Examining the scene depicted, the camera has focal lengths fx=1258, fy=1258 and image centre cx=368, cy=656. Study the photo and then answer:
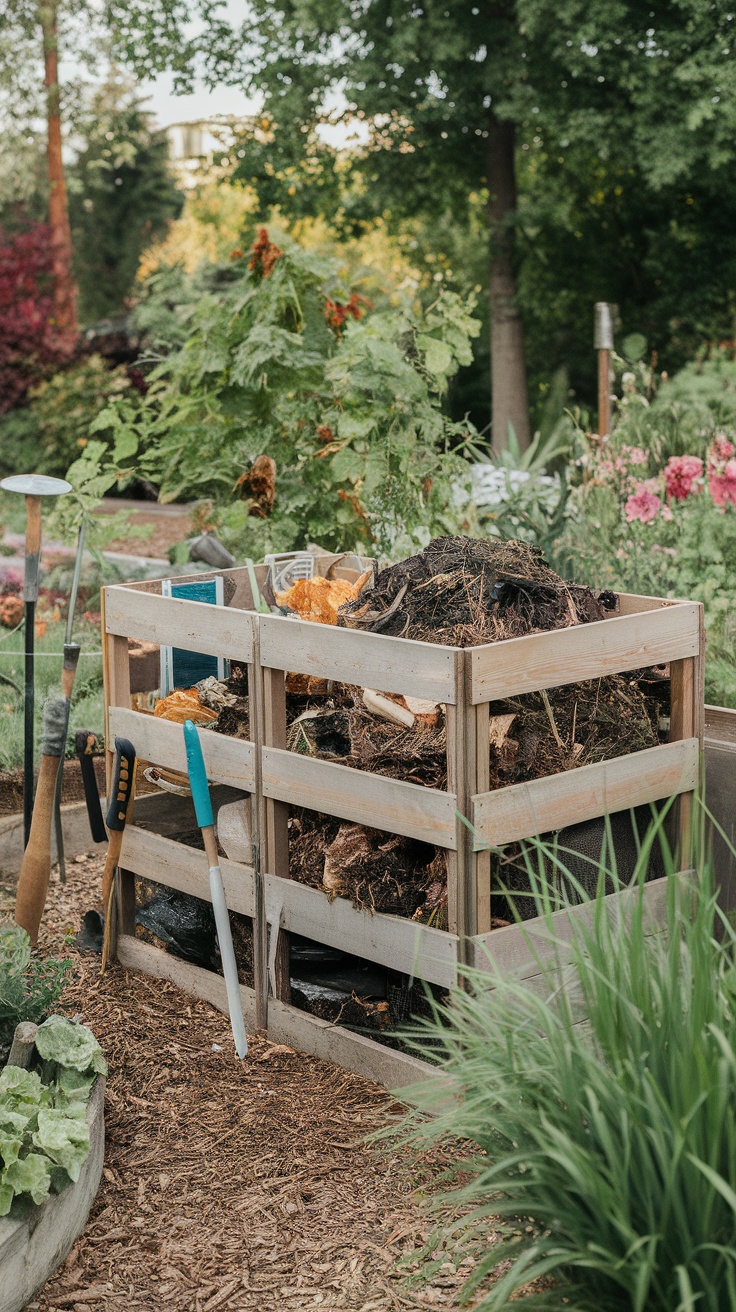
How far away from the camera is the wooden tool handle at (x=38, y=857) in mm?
3340

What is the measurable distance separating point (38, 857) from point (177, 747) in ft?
1.58

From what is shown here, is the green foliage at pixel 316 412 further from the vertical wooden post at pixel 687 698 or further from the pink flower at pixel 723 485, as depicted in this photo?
the vertical wooden post at pixel 687 698

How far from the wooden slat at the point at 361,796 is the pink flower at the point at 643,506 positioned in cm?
238

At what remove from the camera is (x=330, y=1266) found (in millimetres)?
2371

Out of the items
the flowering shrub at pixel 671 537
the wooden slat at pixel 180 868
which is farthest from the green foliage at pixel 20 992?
the flowering shrub at pixel 671 537

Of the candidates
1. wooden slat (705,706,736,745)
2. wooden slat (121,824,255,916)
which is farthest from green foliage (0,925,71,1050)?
wooden slat (705,706,736,745)

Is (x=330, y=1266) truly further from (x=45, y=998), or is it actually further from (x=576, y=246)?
(x=576, y=246)

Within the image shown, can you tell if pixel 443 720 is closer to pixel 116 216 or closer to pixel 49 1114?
pixel 49 1114

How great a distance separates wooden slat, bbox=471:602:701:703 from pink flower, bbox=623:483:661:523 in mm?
1941

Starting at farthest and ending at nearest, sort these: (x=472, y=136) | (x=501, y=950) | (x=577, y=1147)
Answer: (x=472, y=136), (x=501, y=950), (x=577, y=1147)

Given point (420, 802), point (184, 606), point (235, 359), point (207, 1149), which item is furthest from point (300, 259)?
point (207, 1149)

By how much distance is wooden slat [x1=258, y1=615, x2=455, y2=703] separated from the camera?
2699 millimetres

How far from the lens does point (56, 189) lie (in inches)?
743

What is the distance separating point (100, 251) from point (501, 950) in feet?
80.5
